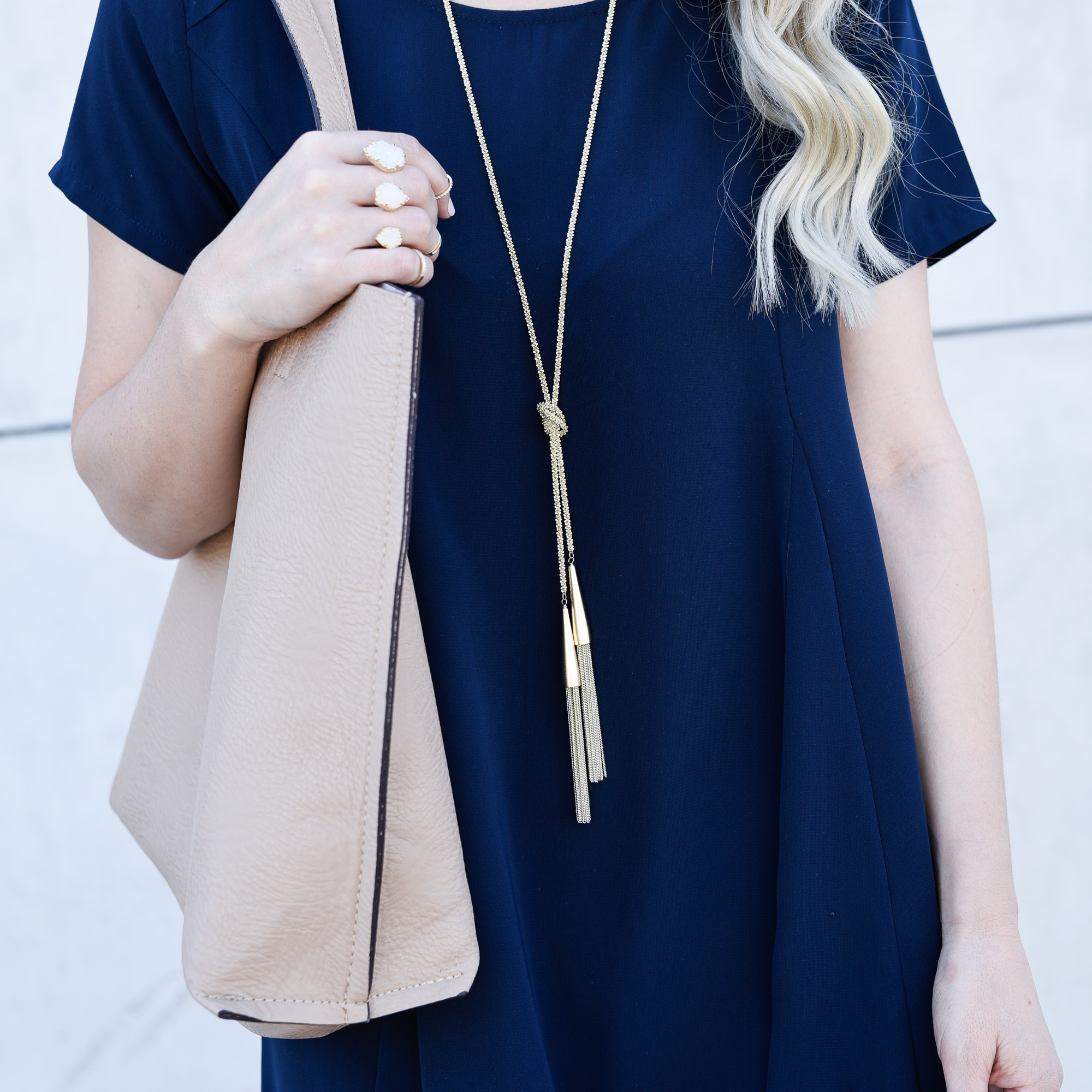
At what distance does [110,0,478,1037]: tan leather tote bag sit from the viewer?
1.84 ft

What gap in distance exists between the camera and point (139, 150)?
2.61 feet

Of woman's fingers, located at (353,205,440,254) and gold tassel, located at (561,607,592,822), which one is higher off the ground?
woman's fingers, located at (353,205,440,254)

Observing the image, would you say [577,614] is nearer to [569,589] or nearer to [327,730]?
[569,589]

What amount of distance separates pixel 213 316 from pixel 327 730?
11.1 inches

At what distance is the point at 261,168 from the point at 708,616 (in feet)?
1.54

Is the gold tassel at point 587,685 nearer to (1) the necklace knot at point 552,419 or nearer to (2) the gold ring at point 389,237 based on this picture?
(1) the necklace knot at point 552,419

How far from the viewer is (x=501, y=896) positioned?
0.69 metres

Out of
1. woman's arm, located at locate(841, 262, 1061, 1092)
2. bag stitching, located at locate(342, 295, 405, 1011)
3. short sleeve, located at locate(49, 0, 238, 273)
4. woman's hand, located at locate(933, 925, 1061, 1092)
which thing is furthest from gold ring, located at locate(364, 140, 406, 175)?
woman's hand, located at locate(933, 925, 1061, 1092)

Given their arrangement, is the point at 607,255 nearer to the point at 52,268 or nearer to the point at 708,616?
the point at 708,616

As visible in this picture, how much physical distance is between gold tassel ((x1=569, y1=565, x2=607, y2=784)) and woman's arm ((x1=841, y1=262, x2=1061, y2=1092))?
0.29 meters

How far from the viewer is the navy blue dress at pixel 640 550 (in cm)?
76

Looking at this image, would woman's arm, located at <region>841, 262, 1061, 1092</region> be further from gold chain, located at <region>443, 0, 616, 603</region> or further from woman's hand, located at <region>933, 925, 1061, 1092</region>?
gold chain, located at <region>443, 0, 616, 603</region>

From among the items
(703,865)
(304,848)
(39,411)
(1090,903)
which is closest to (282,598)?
(304,848)

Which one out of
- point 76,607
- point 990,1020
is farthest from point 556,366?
point 76,607
